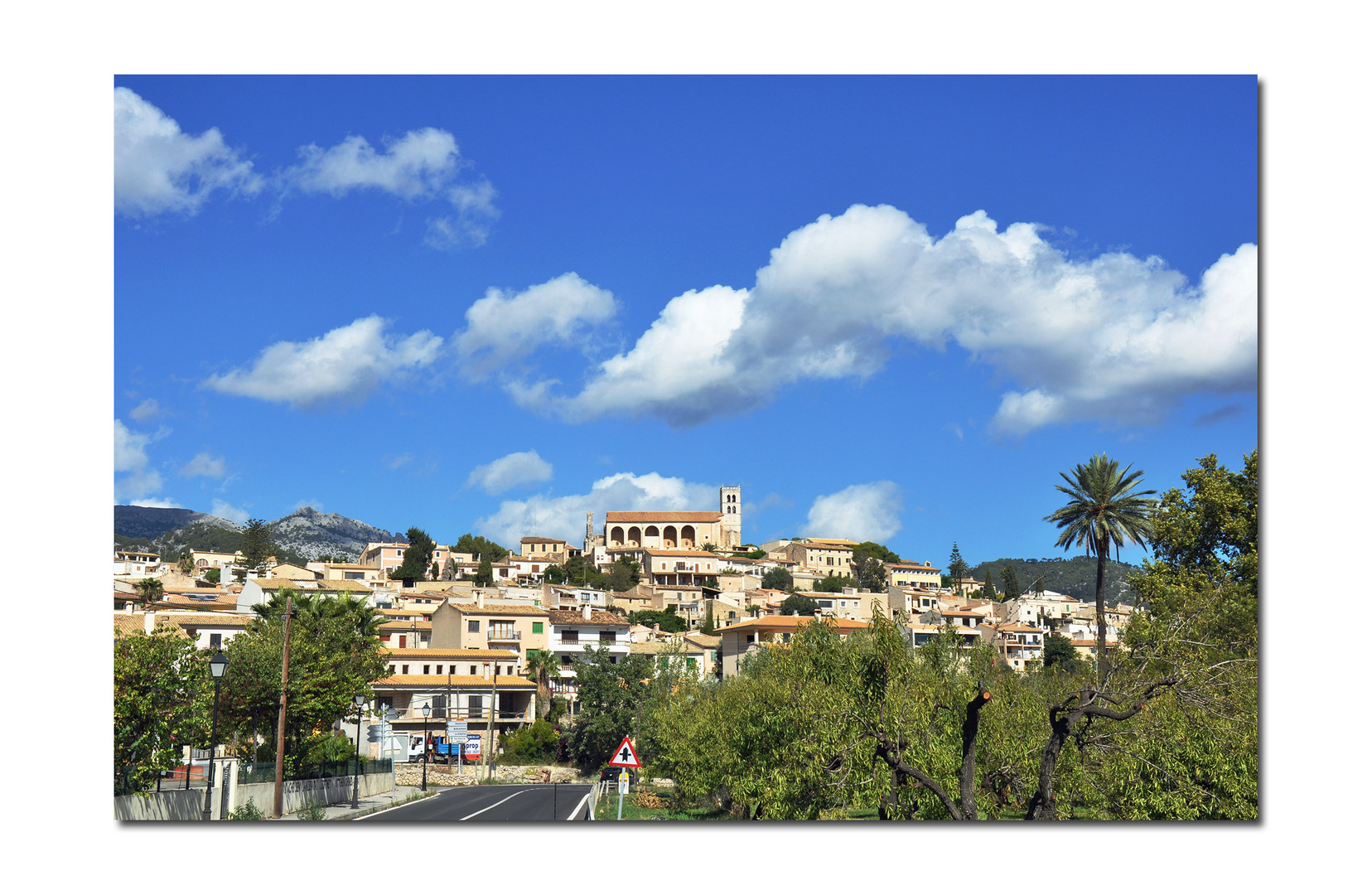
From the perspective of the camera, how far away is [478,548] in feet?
476

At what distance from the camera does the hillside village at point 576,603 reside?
59594mm

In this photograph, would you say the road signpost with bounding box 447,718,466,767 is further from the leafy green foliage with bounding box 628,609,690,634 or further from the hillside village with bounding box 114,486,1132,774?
the leafy green foliage with bounding box 628,609,690,634

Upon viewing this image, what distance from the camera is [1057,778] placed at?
16391 mm

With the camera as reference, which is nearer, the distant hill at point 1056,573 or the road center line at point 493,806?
the road center line at point 493,806

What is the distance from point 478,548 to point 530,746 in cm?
9123

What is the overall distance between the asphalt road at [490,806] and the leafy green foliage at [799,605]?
6140 centimetres

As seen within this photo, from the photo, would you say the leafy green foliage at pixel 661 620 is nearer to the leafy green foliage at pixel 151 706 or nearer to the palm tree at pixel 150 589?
the palm tree at pixel 150 589

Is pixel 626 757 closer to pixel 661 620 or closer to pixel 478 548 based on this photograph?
pixel 661 620

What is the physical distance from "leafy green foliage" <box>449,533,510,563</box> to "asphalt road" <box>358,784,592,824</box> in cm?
9953

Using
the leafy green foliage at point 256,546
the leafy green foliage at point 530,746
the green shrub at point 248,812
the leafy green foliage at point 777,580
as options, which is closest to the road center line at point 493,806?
the green shrub at point 248,812

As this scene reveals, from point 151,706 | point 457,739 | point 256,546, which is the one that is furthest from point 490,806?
point 256,546

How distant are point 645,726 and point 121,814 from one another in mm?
28109

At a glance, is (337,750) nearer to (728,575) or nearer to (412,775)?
(412,775)

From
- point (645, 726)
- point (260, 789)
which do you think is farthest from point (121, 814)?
point (645, 726)
